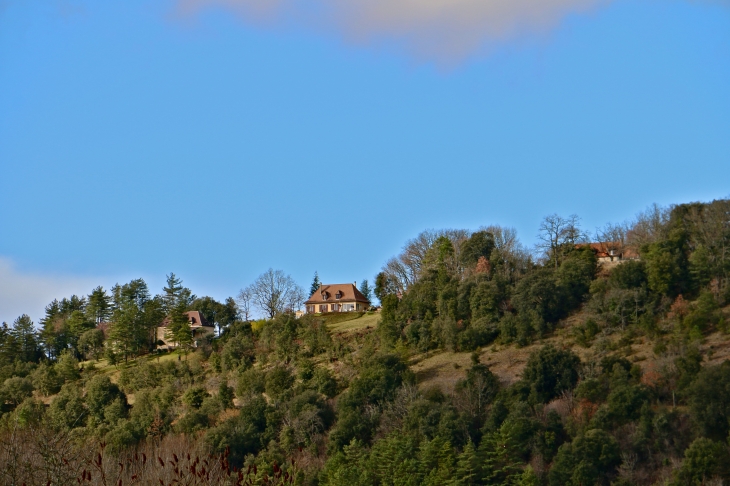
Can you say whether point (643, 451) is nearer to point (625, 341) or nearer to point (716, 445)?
point (716, 445)

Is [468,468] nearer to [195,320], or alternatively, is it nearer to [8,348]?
[195,320]

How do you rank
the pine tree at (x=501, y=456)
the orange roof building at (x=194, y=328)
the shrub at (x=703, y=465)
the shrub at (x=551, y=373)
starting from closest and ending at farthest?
the shrub at (x=703, y=465) < the pine tree at (x=501, y=456) < the shrub at (x=551, y=373) < the orange roof building at (x=194, y=328)

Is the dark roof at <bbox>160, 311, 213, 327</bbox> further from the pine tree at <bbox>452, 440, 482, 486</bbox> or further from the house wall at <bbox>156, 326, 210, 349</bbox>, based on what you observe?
the pine tree at <bbox>452, 440, 482, 486</bbox>

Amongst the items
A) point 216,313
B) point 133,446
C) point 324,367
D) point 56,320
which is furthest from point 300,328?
point 56,320

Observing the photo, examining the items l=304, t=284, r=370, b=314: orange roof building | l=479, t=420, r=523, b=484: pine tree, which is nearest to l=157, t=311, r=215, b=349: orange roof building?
l=304, t=284, r=370, b=314: orange roof building

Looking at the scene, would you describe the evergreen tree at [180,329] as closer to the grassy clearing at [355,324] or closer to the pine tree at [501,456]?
the grassy clearing at [355,324]

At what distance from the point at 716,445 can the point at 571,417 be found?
719 cm

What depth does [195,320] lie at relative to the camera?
69250mm

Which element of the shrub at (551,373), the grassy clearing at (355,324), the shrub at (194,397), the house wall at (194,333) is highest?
the house wall at (194,333)

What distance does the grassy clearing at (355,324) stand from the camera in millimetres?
60875

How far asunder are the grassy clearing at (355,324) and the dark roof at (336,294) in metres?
10.5

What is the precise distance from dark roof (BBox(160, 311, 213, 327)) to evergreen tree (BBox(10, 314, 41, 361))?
1050 centimetres

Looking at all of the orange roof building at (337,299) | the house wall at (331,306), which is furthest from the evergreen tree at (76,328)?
the house wall at (331,306)

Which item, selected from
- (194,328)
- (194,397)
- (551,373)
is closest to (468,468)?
(551,373)
